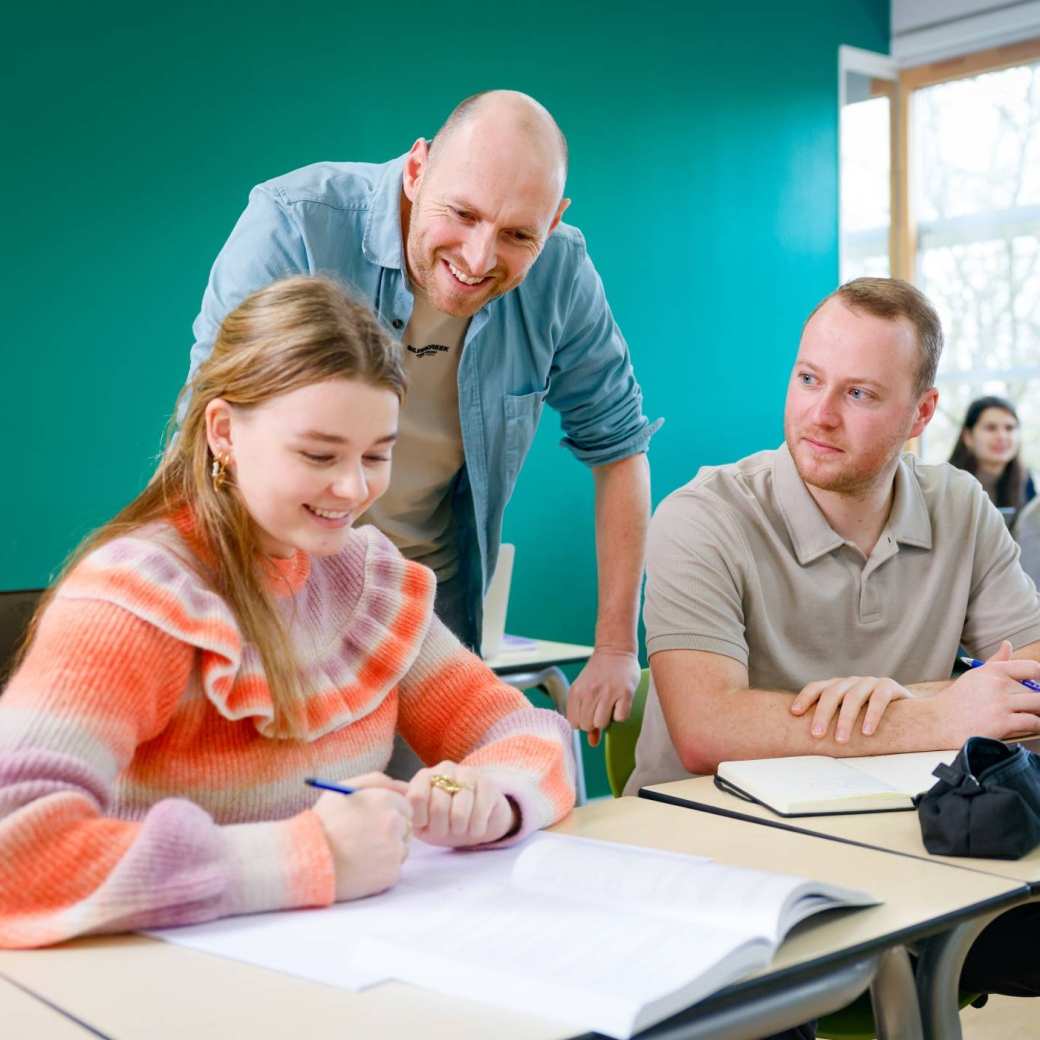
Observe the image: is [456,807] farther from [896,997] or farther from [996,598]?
[996,598]

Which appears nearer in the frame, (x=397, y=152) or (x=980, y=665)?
(x=980, y=665)

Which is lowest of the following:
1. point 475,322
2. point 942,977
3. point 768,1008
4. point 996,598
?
point 942,977

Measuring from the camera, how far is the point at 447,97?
13.4ft

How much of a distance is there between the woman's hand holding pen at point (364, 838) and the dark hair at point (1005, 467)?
442 cm

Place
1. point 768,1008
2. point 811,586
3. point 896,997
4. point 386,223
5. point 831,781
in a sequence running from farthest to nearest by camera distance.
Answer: point 811,586
point 386,223
point 831,781
point 896,997
point 768,1008

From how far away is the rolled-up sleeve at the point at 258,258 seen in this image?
1780 millimetres

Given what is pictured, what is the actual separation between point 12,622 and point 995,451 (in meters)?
4.32

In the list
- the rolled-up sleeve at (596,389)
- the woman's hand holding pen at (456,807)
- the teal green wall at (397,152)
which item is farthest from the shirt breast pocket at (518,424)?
the teal green wall at (397,152)

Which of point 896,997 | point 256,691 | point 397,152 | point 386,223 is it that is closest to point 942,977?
point 896,997

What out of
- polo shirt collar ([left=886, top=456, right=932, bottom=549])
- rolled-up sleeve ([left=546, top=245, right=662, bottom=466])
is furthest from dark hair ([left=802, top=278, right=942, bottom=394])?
rolled-up sleeve ([left=546, top=245, right=662, bottom=466])

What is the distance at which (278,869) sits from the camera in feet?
3.49

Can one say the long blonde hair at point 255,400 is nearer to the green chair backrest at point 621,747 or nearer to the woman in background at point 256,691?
the woman in background at point 256,691

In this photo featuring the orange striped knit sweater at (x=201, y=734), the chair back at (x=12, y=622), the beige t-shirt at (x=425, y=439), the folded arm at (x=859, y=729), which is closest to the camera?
the orange striped knit sweater at (x=201, y=734)

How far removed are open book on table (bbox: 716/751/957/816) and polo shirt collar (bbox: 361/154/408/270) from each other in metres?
0.81
